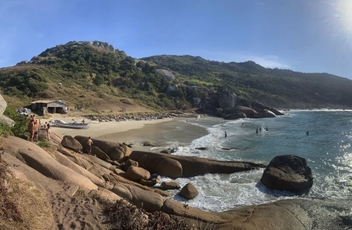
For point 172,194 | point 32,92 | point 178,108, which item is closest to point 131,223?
point 172,194

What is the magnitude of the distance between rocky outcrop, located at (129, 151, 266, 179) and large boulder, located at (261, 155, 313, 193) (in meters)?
2.42

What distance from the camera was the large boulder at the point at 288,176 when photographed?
572 inches

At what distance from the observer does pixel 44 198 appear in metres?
6.71

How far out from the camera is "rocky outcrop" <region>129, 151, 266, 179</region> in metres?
16.9

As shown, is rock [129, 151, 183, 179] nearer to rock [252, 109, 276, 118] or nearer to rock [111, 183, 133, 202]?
rock [111, 183, 133, 202]

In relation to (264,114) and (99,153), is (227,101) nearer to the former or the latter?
→ (264,114)

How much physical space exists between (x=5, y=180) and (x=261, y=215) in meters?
9.44

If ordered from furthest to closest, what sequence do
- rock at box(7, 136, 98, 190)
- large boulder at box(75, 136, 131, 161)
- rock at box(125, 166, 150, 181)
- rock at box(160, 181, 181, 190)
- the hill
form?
the hill
large boulder at box(75, 136, 131, 161)
rock at box(125, 166, 150, 181)
rock at box(160, 181, 181, 190)
rock at box(7, 136, 98, 190)

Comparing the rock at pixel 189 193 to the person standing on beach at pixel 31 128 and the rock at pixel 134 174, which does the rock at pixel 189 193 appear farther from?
the person standing on beach at pixel 31 128

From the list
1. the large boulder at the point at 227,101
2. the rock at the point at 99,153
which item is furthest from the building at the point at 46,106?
the large boulder at the point at 227,101

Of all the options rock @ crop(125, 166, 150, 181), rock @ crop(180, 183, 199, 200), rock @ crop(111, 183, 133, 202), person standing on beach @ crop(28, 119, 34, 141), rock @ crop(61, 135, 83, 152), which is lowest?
rock @ crop(180, 183, 199, 200)

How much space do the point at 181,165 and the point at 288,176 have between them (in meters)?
6.56

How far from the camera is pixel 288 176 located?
1502cm

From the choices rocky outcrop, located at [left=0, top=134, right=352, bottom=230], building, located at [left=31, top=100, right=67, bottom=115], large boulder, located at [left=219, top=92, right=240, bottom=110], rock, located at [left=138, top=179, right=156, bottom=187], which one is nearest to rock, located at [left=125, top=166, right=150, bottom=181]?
rock, located at [left=138, top=179, right=156, bottom=187]
